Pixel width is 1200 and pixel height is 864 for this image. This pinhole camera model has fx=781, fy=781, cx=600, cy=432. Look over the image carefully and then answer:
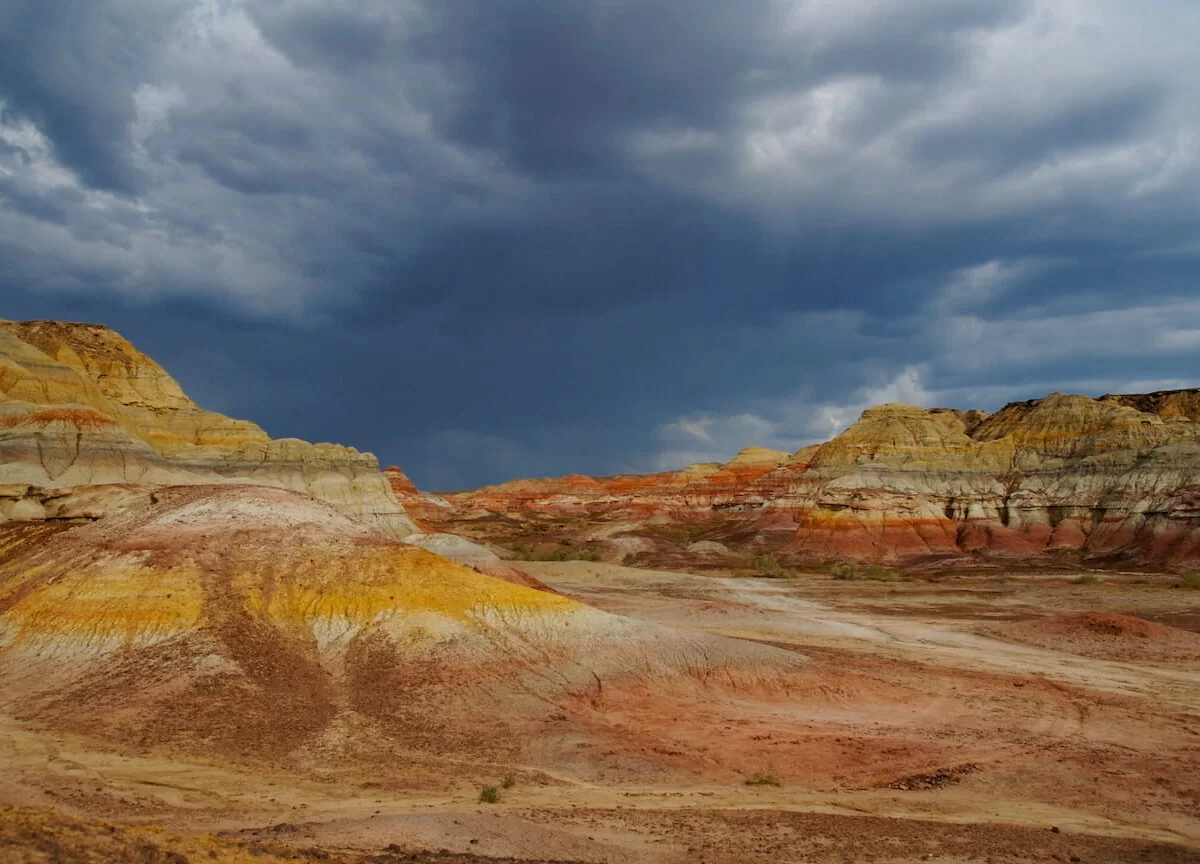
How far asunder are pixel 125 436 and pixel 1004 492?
94.8 m

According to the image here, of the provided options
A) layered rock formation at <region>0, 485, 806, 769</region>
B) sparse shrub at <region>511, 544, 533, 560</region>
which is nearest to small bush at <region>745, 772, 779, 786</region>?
layered rock formation at <region>0, 485, 806, 769</region>

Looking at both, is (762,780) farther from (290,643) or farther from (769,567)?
(769,567)

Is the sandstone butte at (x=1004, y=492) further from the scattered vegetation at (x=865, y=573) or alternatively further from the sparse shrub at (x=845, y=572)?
the sparse shrub at (x=845, y=572)

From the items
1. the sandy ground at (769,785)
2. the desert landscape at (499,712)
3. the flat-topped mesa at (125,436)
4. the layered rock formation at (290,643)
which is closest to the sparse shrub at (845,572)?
the desert landscape at (499,712)

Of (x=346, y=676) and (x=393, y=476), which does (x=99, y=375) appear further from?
(x=393, y=476)

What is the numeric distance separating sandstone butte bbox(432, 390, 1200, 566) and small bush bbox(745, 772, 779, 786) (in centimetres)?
7192

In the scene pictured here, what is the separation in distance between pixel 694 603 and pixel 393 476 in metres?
121

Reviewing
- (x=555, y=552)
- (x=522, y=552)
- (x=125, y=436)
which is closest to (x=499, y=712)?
(x=125, y=436)

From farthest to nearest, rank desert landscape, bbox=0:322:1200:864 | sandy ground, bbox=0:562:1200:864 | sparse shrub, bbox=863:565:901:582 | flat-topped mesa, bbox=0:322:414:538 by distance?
sparse shrub, bbox=863:565:901:582, flat-topped mesa, bbox=0:322:414:538, desert landscape, bbox=0:322:1200:864, sandy ground, bbox=0:562:1200:864

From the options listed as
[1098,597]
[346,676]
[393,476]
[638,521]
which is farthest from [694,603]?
[393,476]

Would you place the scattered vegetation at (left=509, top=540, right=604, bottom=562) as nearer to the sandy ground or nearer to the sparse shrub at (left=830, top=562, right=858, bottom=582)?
the sparse shrub at (left=830, top=562, right=858, bottom=582)

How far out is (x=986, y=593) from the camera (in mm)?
61031

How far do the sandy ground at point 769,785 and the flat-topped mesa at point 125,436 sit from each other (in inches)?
1615

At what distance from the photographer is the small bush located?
1620cm
